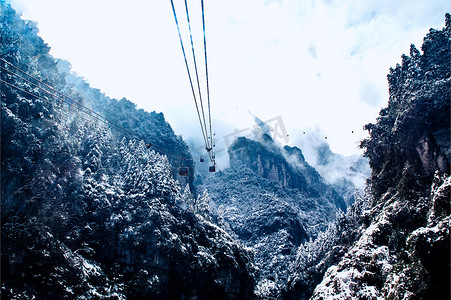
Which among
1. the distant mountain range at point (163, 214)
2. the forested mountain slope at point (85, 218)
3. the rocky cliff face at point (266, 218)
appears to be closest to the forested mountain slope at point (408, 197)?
the distant mountain range at point (163, 214)

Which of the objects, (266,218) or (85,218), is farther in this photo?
(266,218)

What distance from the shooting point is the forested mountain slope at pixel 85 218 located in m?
Result: 42.8

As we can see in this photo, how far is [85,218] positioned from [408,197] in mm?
59872

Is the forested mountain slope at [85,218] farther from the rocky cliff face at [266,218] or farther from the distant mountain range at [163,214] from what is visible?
the rocky cliff face at [266,218]

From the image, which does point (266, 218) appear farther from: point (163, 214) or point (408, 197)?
point (408, 197)

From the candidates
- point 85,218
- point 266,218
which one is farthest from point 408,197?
point 266,218

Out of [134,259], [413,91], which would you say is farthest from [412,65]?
[134,259]

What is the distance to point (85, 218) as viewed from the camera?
57.3 meters

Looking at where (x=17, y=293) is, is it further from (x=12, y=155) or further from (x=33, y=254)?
(x=12, y=155)

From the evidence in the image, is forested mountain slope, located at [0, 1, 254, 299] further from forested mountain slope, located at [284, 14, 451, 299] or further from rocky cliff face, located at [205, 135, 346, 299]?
forested mountain slope, located at [284, 14, 451, 299]

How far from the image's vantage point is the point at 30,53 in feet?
259

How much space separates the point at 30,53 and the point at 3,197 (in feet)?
176

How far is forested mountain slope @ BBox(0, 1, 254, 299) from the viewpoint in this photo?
1686 inches

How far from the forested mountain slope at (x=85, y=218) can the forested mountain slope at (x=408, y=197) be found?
1329 inches
